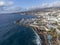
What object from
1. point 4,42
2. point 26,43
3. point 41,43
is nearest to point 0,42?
point 4,42

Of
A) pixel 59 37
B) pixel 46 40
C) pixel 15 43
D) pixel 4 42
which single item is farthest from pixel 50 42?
pixel 4 42

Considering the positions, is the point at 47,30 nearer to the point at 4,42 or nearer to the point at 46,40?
the point at 46,40

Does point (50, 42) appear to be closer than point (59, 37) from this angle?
Yes

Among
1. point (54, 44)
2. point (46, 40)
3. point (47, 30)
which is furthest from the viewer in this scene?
point (47, 30)

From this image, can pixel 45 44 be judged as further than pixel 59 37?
No

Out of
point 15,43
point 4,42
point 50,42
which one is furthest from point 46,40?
point 4,42

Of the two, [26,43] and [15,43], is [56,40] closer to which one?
[26,43]

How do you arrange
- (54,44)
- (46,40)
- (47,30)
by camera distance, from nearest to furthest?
1. (54,44)
2. (46,40)
3. (47,30)

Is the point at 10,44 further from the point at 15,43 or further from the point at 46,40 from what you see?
the point at 46,40
